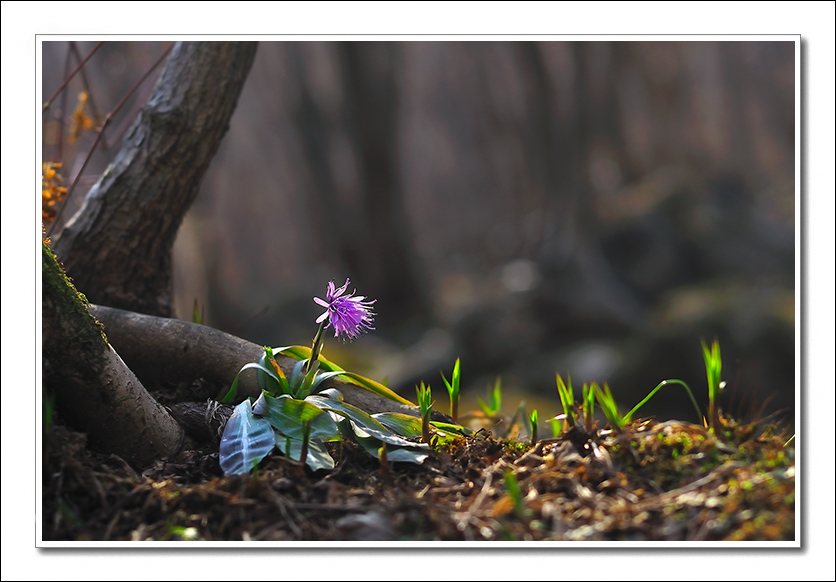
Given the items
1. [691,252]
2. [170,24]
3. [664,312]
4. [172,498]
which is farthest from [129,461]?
[691,252]

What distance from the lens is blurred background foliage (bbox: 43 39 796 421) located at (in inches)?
233

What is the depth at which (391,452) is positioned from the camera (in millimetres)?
1742

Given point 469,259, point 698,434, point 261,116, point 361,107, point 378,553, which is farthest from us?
point 469,259

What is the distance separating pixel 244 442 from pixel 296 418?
15 centimetres

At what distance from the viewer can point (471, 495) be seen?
1.59m

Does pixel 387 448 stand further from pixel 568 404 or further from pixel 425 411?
pixel 568 404

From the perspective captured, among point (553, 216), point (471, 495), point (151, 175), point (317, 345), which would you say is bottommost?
point (471, 495)

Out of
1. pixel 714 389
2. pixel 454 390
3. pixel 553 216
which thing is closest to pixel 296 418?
pixel 454 390

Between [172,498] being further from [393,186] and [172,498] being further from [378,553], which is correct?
[393,186]

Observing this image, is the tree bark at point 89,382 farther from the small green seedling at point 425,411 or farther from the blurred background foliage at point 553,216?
the blurred background foliage at point 553,216

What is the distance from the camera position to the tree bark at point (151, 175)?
2.54 metres

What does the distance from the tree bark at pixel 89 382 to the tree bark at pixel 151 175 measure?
81cm

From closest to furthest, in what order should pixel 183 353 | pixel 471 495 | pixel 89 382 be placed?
pixel 471 495
pixel 89 382
pixel 183 353

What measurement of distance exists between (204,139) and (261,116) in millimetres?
10102
